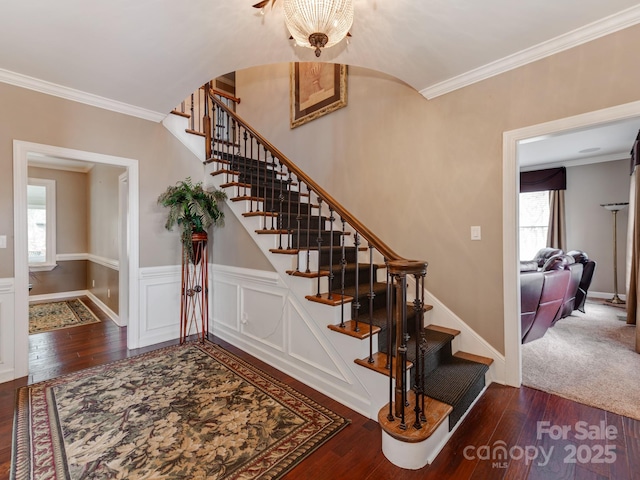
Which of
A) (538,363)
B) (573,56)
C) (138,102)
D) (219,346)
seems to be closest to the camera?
(573,56)

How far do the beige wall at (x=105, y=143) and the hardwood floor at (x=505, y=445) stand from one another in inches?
64.3

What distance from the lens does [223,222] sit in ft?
12.0

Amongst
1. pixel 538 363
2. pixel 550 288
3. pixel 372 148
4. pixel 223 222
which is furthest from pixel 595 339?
pixel 223 222

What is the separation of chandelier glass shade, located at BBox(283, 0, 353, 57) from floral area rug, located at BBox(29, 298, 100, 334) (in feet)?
15.5

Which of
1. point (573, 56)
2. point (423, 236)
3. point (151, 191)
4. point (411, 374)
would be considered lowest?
point (411, 374)

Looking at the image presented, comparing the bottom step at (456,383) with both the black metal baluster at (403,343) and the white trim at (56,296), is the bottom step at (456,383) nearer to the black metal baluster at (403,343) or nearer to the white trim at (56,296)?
the black metal baluster at (403,343)

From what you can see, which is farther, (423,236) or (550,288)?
(550,288)

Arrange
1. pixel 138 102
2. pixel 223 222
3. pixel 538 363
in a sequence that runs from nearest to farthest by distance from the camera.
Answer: pixel 538 363
pixel 138 102
pixel 223 222

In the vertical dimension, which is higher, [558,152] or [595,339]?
[558,152]

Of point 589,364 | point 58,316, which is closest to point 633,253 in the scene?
point 589,364

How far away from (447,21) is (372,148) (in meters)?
1.50

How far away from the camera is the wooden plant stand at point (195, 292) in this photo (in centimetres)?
359

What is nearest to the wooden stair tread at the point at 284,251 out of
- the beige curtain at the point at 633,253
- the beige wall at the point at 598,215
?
the beige curtain at the point at 633,253

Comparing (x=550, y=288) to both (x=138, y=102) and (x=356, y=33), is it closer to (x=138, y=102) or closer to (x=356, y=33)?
(x=356, y=33)
